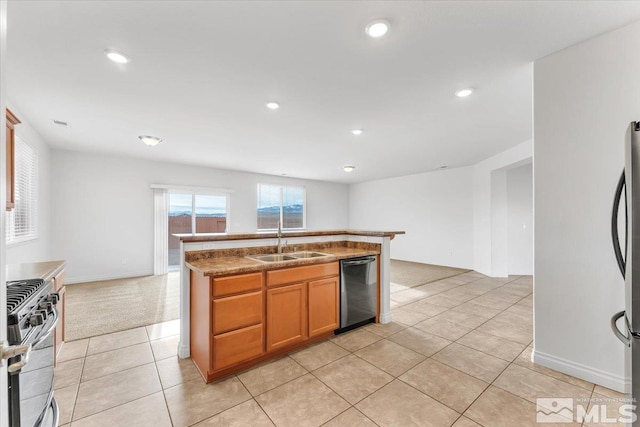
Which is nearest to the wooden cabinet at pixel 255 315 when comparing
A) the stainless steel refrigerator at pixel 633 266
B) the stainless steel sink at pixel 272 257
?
the stainless steel sink at pixel 272 257

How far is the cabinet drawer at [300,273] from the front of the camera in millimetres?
2465

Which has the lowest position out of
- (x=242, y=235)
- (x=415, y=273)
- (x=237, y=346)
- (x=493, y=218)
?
(x=415, y=273)

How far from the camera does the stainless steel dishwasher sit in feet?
9.97

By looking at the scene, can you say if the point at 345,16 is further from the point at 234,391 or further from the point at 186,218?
the point at 186,218

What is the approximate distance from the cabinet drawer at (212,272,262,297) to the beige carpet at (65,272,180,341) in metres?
1.93

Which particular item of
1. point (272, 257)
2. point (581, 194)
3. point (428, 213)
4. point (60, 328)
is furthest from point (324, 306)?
point (428, 213)

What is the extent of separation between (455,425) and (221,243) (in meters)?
2.43

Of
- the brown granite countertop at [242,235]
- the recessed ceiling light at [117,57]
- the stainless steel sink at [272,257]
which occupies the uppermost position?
the recessed ceiling light at [117,57]

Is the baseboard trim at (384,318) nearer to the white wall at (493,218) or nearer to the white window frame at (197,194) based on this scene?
the white wall at (493,218)

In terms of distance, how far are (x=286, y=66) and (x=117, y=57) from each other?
1363 millimetres

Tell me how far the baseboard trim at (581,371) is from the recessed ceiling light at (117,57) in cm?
432

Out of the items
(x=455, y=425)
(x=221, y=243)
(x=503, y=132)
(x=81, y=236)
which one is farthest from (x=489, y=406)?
(x=81, y=236)

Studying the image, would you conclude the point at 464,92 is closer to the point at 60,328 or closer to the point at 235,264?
the point at 235,264

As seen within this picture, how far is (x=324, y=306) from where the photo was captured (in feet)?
9.39
